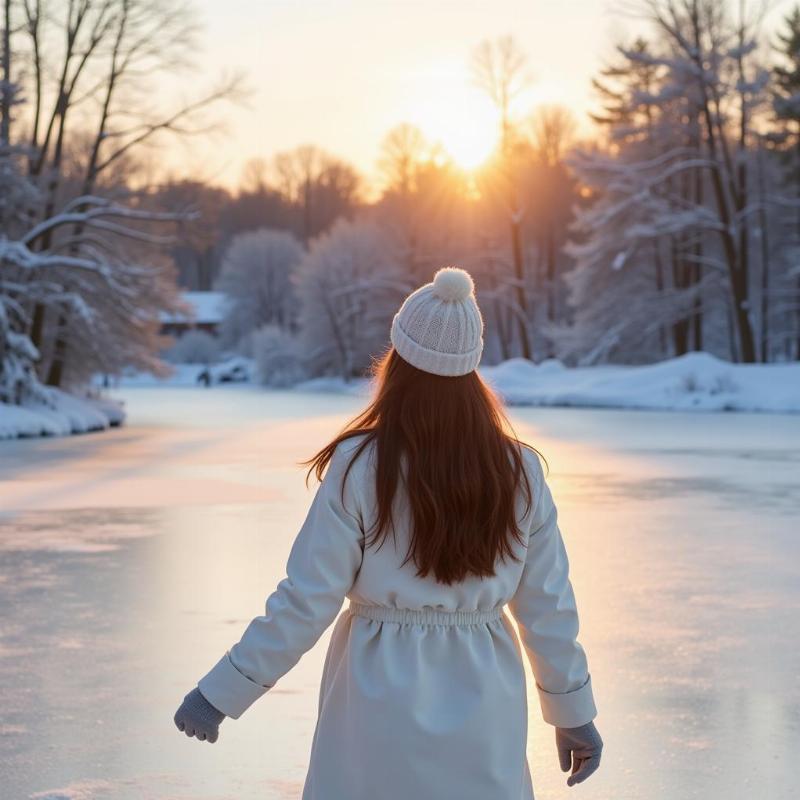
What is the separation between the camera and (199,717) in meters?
2.68

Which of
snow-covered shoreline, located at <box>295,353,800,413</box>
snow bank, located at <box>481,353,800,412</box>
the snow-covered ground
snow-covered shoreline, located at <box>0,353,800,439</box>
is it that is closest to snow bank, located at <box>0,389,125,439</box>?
snow-covered shoreline, located at <box>0,353,800,439</box>

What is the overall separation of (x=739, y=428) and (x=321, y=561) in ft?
72.0

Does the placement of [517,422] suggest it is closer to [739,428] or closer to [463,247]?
[739,428]

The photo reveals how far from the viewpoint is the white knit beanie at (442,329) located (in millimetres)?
2637

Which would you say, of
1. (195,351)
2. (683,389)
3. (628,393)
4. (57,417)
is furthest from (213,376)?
(57,417)

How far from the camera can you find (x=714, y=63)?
36.9 metres

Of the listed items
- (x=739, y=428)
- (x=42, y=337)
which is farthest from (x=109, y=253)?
(x=739, y=428)

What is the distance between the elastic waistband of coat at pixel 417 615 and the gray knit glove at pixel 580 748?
34 centimetres

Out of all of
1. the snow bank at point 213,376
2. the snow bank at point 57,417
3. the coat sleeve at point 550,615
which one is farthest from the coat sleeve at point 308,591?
the snow bank at point 213,376

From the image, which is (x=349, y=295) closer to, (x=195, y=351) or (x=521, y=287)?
(x=521, y=287)

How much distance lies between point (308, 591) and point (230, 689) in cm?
27

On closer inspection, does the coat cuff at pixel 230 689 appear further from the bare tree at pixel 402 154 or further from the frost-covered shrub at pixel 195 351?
the frost-covered shrub at pixel 195 351

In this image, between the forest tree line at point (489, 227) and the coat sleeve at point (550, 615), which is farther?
the forest tree line at point (489, 227)

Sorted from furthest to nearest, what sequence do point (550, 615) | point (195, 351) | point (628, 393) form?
point (195, 351), point (628, 393), point (550, 615)
